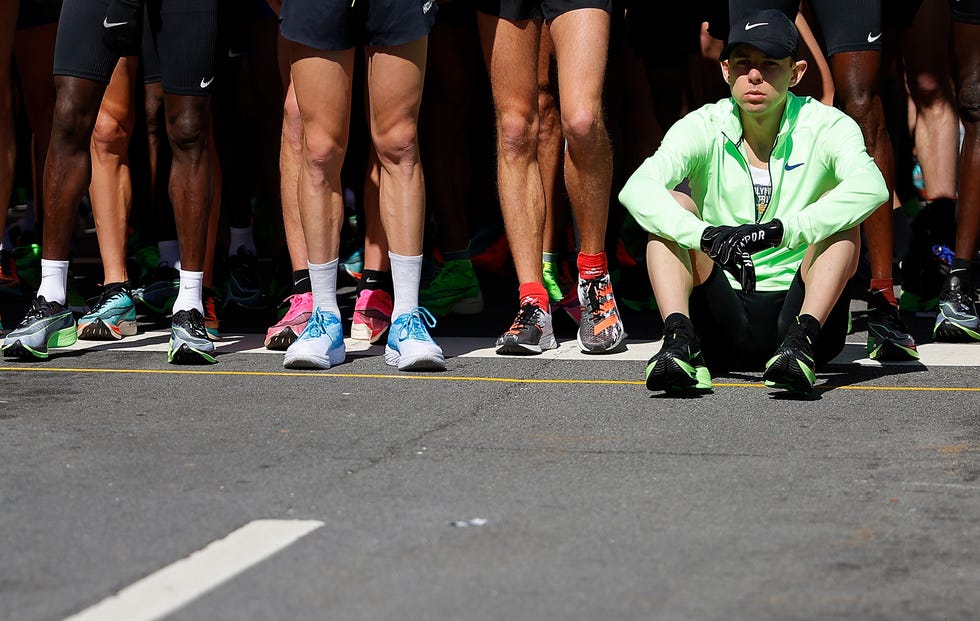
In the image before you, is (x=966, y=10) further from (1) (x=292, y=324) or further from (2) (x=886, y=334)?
(1) (x=292, y=324)

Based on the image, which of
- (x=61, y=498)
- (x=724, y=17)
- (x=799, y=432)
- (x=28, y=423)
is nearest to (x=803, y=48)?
(x=724, y=17)

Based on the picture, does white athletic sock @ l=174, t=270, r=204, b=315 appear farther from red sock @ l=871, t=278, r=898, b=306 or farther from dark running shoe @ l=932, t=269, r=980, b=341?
dark running shoe @ l=932, t=269, r=980, b=341

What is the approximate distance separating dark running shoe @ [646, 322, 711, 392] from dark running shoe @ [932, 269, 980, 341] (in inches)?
Result: 57.8

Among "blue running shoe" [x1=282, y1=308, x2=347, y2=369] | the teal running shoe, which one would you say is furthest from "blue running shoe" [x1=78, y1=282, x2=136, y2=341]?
the teal running shoe

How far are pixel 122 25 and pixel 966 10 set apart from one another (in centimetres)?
316

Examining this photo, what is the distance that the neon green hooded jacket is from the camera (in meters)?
4.95

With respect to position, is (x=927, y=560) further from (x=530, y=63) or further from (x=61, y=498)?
(x=530, y=63)

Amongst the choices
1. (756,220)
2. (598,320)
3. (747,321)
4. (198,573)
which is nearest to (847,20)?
(756,220)

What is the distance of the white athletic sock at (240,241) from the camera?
725cm

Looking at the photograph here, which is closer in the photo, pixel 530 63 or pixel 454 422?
pixel 454 422

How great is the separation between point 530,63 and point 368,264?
1.08 metres

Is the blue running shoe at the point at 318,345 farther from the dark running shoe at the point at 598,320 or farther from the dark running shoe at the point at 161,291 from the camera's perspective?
the dark running shoe at the point at 161,291

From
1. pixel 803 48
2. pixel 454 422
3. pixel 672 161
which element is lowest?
pixel 454 422

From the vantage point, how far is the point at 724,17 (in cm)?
712
